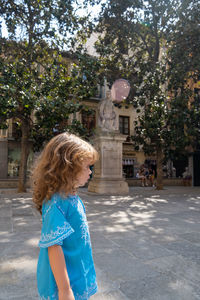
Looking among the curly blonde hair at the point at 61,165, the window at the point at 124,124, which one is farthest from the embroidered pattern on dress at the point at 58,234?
the window at the point at 124,124

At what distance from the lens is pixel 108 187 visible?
11.3m

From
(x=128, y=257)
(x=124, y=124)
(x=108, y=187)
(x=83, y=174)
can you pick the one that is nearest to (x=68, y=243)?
(x=83, y=174)

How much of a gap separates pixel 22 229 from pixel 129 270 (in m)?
2.63

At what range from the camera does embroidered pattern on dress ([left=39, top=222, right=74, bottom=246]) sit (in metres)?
1.17

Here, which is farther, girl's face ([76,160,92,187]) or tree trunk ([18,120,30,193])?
tree trunk ([18,120,30,193])

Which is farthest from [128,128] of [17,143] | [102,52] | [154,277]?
[154,277]

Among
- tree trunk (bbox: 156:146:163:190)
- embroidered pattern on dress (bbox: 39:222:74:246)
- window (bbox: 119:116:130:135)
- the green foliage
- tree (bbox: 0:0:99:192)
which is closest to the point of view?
embroidered pattern on dress (bbox: 39:222:74:246)

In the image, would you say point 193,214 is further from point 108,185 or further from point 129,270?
point 108,185

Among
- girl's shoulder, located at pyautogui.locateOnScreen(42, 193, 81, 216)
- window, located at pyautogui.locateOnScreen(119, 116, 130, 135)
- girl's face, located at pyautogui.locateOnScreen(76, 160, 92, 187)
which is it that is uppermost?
window, located at pyautogui.locateOnScreen(119, 116, 130, 135)

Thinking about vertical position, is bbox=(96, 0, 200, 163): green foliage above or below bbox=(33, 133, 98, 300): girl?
above

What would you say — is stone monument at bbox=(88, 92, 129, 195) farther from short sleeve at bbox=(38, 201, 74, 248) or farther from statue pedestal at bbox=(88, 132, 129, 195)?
short sleeve at bbox=(38, 201, 74, 248)

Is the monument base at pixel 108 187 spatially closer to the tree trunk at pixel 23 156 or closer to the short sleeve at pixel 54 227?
the tree trunk at pixel 23 156

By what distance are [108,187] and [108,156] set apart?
164 cm

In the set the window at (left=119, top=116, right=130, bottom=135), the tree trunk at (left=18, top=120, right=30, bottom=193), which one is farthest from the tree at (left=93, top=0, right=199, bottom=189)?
the window at (left=119, top=116, right=130, bottom=135)
